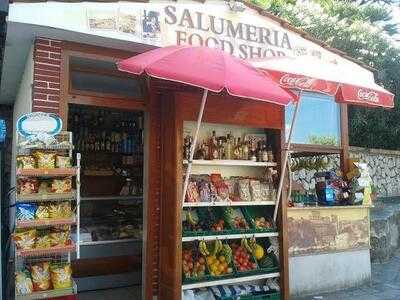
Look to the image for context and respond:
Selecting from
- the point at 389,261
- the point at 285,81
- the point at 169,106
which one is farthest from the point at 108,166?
the point at 389,261

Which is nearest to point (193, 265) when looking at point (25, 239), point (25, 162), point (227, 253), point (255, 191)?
point (227, 253)

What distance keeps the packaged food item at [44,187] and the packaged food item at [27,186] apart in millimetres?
49

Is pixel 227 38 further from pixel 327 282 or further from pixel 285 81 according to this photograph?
pixel 327 282

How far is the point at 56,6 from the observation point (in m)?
5.04

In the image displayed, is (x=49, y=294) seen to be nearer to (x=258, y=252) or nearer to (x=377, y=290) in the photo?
(x=258, y=252)

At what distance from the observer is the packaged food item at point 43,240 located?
178 inches

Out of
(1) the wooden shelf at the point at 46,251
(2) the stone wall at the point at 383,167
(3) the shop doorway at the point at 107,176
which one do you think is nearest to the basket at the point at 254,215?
(3) the shop doorway at the point at 107,176

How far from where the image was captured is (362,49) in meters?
14.7

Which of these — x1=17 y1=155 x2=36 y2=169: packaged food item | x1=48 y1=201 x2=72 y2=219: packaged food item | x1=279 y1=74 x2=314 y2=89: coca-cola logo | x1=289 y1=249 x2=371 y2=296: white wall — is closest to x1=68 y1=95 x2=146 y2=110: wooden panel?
x1=17 y1=155 x2=36 y2=169: packaged food item

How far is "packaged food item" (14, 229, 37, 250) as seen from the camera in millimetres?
4430

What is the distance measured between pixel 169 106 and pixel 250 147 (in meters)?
1.41

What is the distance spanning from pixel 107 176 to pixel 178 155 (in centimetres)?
309

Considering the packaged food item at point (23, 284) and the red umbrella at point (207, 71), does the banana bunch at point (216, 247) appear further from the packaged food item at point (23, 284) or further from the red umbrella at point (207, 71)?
the packaged food item at point (23, 284)

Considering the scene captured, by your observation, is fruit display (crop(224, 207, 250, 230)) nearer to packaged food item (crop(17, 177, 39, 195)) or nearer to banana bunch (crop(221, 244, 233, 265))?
banana bunch (crop(221, 244, 233, 265))
